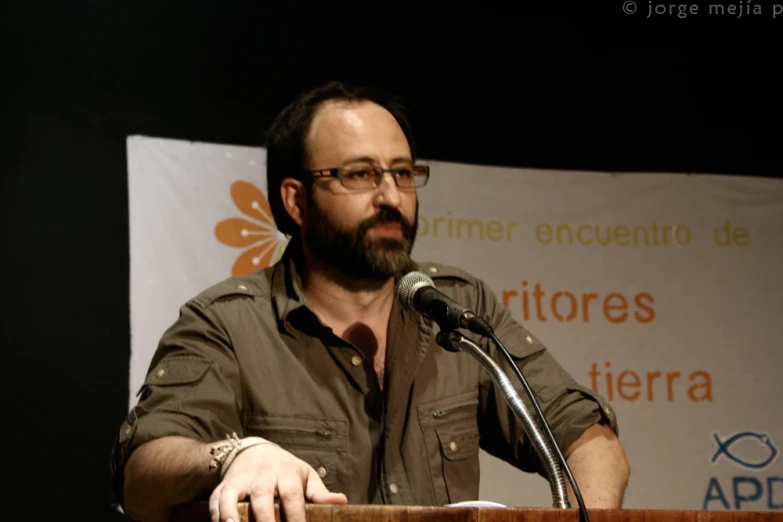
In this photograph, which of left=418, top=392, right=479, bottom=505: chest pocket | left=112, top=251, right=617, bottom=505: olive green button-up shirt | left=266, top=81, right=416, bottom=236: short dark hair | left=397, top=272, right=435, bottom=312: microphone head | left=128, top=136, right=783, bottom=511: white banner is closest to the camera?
left=397, top=272, right=435, bottom=312: microphone head

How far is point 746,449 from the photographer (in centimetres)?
341

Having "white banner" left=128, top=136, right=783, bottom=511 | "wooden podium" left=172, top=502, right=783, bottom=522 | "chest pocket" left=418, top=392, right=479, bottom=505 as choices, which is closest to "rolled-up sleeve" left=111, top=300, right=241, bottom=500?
"chest pocket" left=418, top=392, right=479, bottom=505

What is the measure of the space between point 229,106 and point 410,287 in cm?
195

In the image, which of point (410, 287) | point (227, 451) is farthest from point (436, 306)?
point (227, 451)

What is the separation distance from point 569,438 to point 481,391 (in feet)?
1.02

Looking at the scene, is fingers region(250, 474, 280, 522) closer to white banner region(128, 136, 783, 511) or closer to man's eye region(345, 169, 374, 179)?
man's eye region(345, 169, 374, 179)

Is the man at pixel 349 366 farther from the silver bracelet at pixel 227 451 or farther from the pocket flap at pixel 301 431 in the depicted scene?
A: the silver bracelet at pixel 227 451

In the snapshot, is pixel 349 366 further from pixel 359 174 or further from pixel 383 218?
pixel 359 174

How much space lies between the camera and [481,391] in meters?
2.24

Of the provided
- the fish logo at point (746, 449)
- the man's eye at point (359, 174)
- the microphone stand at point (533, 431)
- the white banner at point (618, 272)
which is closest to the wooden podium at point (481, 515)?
the microphone stand at point (533, 431)

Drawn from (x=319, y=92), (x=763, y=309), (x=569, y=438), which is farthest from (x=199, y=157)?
(x=763, y=309)

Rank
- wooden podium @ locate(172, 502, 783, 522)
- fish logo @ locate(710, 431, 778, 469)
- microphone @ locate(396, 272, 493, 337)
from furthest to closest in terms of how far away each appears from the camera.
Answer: fish logo @ locate(710, 431, 778, 469) → microphone @ locate(396, 272, 493, 337) → wooden podium @ locate(172, 502, 783, 522)

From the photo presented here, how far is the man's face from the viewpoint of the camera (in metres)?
2.24

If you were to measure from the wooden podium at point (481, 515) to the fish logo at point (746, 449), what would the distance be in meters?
2.40
